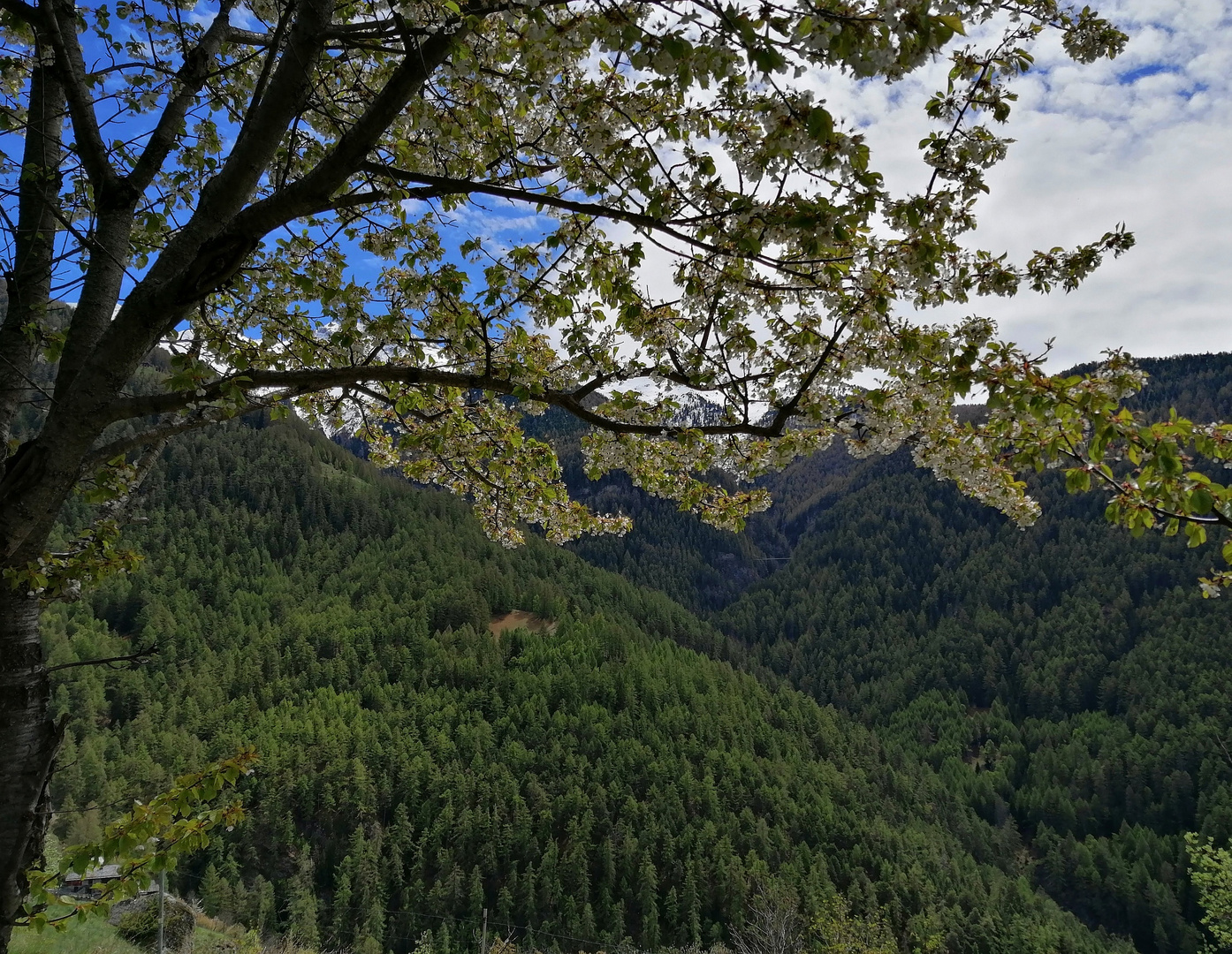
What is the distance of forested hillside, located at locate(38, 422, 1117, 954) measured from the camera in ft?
187

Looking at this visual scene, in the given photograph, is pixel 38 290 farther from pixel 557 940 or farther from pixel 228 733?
pixel 228 733

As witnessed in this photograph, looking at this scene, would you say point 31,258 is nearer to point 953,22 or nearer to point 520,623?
point 953,22

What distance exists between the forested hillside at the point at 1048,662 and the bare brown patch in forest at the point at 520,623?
192 ft

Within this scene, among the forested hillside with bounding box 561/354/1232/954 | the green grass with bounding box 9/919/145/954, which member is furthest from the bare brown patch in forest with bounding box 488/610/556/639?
the green grass with bounding box 9/919/145/954

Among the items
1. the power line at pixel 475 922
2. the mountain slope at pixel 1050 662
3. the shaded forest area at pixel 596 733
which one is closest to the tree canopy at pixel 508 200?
the shaded forest area at pixel 596 733

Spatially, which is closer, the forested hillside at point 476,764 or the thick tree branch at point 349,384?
the thick tree branch at point 349,384

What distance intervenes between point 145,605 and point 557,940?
233ft

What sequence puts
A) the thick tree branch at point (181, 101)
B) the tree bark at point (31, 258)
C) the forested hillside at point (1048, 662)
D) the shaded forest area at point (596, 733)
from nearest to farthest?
the tree bark at point (31, 258)
the thick tree branch at point (181, 101)
the shaded forest area at point (596, 733)
the forested hillside at point (1048, 662)

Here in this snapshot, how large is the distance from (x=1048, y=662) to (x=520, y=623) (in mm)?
96328

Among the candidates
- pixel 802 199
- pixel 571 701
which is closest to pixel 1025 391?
pixel 802 199

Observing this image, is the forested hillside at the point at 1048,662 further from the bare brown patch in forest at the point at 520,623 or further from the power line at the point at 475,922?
the power line at the point at 475,922

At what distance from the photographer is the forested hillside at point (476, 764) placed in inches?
2240

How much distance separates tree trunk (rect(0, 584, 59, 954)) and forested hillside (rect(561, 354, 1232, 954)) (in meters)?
95.8

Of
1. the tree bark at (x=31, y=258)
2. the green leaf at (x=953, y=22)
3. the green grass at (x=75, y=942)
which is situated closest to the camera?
the green leaf at (x=953, y=22)
